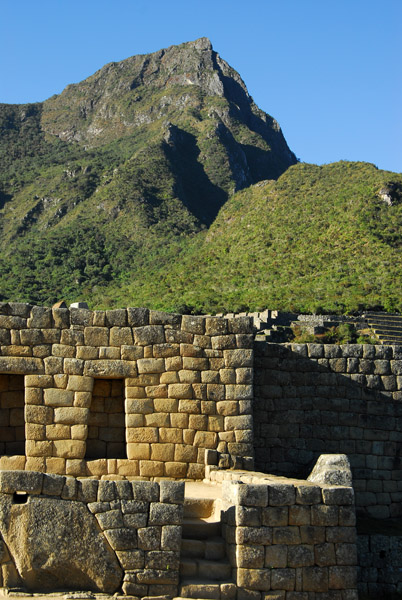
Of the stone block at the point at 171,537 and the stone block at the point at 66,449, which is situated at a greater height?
the stone block at the point at 66,449

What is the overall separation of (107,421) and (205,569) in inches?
135

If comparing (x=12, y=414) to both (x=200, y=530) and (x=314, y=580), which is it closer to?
(x=200, y=530)

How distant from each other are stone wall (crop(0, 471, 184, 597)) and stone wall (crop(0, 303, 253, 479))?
8.89 ft

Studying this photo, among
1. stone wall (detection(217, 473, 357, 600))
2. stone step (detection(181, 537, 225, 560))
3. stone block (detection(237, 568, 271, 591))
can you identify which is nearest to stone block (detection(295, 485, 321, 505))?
stone wall (detection(217, 473, 357, 600))

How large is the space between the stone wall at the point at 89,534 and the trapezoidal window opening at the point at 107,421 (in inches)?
125

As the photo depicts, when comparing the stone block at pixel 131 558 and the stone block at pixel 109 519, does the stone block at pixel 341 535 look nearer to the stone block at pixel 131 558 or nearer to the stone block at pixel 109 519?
the stone block at pixel 131 558

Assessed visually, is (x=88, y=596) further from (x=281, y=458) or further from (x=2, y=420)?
(x=281, y=458)

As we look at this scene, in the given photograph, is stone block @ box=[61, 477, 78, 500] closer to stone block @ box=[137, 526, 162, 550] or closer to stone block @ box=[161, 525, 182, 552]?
stone block @ box=[137, 526, 162, 550]

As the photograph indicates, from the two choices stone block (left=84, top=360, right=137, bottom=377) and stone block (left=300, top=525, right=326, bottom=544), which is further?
stone block (left=84, top=360, right=137, bottom=377)

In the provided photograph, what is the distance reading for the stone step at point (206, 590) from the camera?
7.92 meters

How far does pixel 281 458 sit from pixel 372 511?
59.0 inches

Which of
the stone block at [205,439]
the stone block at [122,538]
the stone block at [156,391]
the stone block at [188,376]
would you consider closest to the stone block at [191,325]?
the stone block at [188,376]

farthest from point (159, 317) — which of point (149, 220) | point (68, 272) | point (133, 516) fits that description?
point (149, 220)

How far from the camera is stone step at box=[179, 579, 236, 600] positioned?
792 centimetres
